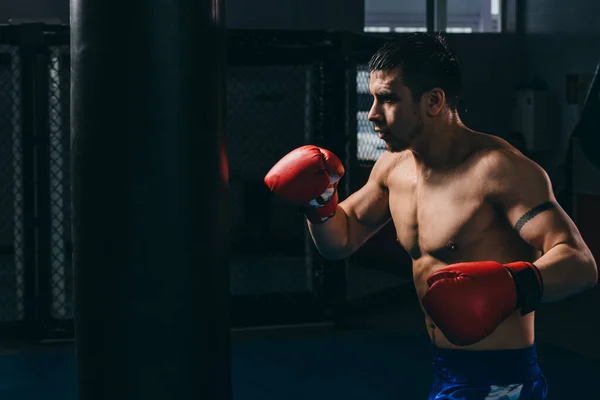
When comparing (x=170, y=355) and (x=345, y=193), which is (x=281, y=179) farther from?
(x=345, y=193)

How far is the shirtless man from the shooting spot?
221 cm

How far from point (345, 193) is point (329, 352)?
3.45ft

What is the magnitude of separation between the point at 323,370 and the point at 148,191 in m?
3.86

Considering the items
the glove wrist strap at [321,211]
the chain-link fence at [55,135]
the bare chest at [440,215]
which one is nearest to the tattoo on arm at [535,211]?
the bare chest at [440,215]

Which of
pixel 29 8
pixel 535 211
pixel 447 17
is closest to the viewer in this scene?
pixel 535 211

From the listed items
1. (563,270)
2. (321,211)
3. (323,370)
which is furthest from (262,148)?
(563,270)

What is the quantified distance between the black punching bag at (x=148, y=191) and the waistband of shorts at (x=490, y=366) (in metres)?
0.94

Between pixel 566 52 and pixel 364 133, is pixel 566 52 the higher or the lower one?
the higher one

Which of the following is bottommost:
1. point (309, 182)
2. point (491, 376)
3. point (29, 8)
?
point (491, 376)

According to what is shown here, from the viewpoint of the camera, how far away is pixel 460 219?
2.48 metres

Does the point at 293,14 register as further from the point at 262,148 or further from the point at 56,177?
the point at 56,177

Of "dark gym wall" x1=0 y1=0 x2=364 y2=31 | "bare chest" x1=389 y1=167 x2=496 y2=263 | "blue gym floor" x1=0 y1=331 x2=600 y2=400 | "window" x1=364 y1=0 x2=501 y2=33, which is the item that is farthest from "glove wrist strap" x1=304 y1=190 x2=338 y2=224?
"window" x1=364 y1=0 x2=501 y2=33

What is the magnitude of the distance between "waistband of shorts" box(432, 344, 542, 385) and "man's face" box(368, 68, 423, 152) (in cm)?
56

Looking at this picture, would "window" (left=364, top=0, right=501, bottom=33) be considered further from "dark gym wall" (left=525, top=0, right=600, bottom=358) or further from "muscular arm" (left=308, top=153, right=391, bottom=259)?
"muscular arm" (left=308, top=153, right=391, bottom=259)
